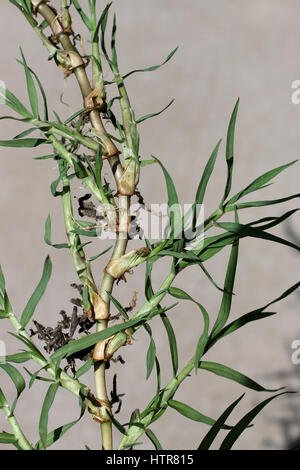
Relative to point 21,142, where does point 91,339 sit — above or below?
below

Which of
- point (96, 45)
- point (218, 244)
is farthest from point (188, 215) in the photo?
point (96, 45)

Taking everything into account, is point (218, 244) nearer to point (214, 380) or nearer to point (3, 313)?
point (3, 313)

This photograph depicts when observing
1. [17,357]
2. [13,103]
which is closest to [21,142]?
[13,103]

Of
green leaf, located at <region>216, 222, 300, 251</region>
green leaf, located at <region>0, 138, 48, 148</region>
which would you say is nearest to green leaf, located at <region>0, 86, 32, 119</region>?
green leaf, located at <region>0, 138, 48, 148</region>

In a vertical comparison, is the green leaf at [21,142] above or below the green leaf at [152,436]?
above

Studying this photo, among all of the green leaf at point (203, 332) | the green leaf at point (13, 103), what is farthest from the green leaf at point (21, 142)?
the green leaf at point (203, 332)

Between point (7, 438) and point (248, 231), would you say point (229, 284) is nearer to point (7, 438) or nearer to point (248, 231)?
point (248, 231)

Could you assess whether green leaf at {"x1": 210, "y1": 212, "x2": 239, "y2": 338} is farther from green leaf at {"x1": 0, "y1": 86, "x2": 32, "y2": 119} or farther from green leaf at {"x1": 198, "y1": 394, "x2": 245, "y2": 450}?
green leaf at {"x1": 0, "y1": 86, "x2": 32, "y2": 119}

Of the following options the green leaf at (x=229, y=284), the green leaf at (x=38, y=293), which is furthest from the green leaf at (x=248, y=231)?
the green leaf at (x=38, y=293)

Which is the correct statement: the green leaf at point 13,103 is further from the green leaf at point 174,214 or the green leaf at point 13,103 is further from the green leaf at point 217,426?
the green leaf at point 217,426

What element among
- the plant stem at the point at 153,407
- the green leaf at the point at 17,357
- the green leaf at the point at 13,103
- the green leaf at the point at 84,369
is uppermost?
the green leaf at the point at 13,103

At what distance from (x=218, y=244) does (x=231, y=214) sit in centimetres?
95

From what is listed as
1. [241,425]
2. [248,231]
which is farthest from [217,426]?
[248,231]

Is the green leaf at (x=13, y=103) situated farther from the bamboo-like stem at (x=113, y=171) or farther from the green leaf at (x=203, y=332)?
the green leaf at (x=203, y=332)
